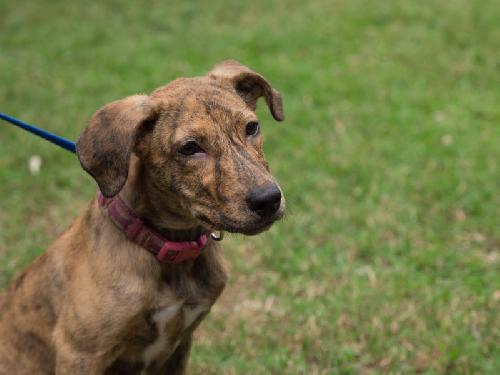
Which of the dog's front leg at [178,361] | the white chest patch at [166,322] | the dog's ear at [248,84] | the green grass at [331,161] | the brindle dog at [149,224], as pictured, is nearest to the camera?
the brindle dog at [149,224]

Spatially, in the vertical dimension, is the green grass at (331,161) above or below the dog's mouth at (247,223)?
below

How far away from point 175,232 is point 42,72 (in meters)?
6.07

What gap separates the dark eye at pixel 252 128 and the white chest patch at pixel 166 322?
2.80 ft

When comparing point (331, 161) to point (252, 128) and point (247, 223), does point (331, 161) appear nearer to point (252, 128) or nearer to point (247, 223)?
point (252, 128)

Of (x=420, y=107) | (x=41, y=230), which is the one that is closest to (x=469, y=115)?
(x=420, y=107)

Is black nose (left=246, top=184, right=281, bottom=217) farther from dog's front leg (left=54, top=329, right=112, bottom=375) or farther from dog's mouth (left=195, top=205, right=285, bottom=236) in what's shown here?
dog's front leg (left=54, top=329, right=112, bottom=375)

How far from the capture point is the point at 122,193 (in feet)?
11.2

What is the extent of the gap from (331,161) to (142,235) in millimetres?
3610

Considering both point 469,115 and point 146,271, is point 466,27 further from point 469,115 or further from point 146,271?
point 146,271

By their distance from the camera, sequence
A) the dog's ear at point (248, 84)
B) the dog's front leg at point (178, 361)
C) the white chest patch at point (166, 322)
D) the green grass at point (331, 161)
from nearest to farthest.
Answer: the white chest patch at point (166, 322) → the dog's ear at point (248, 84) → the dog's front leg at point (178, 361) → the green grass at point (331, 161)

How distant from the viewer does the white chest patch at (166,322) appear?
3.41 m

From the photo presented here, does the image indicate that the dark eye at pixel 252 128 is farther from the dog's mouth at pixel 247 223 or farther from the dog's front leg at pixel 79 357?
the dog's front leg at pixel 79 357

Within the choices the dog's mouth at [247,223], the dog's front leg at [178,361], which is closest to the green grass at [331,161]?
the dog's front leg at [178,361]

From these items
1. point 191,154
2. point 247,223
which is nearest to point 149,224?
point 191,154
